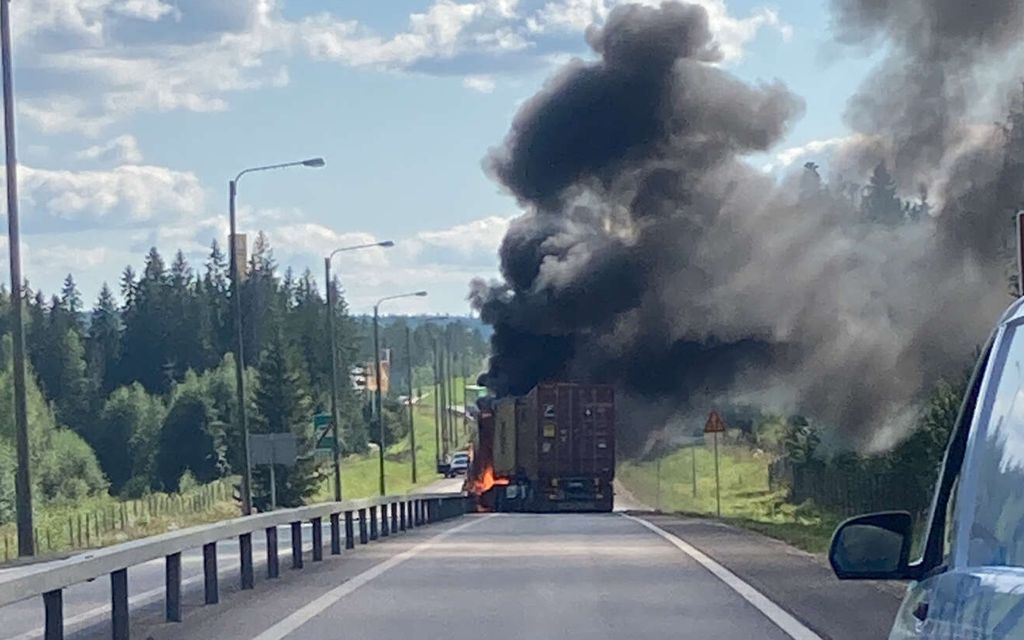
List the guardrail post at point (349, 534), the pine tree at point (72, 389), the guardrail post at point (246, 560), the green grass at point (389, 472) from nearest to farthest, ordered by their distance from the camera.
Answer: the guardrail post at point (246, 560) → the guardrail post at point (349, 534) → the green grass at point (389, 472) → the pine tree at point (72, 389)

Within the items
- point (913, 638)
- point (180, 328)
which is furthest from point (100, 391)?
point (913, 638)

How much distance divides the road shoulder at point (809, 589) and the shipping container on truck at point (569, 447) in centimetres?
2285

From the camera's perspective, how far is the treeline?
116m

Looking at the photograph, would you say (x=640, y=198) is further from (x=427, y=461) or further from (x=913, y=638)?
(x=427, y=461)

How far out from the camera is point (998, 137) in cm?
4038

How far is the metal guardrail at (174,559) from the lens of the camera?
1158 centimetres

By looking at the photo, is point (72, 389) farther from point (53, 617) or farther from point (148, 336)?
point (53, 617)

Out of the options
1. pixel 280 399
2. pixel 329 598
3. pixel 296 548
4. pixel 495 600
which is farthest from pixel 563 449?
pixel 280 399

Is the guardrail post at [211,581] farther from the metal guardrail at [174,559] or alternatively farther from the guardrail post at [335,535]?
the guardrail post at [335,535]

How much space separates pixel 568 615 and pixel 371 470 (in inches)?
4948

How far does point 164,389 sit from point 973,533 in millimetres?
176973

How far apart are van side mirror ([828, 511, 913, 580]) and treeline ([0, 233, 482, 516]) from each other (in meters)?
90.7

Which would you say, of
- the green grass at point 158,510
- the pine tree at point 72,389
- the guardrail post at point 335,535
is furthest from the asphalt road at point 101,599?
the pine tree at point 72,389

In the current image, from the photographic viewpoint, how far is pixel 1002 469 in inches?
181
